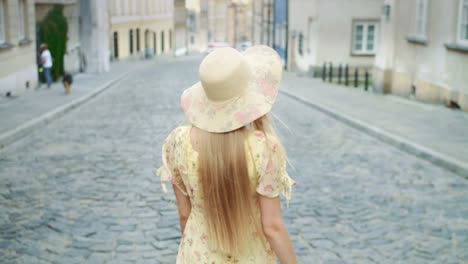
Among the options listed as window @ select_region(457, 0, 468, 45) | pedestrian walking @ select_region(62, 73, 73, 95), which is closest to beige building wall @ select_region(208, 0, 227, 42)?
pedestrian walking @ select_region(62, 73, 73, 95)

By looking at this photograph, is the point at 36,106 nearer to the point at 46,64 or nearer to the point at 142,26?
the point at 46,64

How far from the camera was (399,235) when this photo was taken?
5750mm

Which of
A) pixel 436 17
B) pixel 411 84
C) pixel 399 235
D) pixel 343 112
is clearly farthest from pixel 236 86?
pixel 411 84

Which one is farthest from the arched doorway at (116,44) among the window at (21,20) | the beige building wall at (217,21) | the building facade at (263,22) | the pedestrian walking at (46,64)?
the beige building wall at (217,21)

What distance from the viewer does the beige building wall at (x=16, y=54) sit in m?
17.6

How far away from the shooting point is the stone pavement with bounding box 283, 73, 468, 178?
9414mm

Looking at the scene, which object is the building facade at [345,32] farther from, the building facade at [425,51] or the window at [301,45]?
the building facade at [425,51]

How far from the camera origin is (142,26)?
51.9 m

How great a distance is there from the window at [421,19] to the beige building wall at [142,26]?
2786 cm

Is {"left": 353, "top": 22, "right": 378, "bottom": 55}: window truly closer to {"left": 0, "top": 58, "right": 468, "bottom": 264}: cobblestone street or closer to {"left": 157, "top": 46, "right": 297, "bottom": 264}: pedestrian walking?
{"left": 0, "top": 58, "right": 468, "bottom": 264}: cobblestone street

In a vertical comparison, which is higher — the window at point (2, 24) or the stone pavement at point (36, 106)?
the window at point (2, 24)

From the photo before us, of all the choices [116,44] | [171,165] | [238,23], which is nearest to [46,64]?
[171,165]

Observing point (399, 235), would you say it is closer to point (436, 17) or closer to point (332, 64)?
point (436, 17)

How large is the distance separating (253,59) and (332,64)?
26.3 meters
